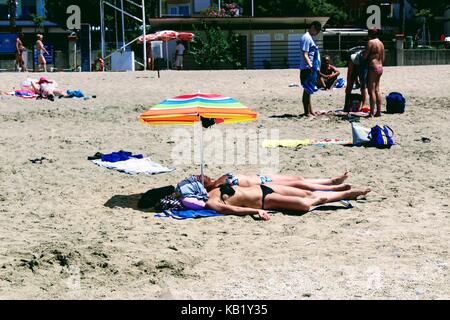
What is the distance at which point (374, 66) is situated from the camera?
43.9ft

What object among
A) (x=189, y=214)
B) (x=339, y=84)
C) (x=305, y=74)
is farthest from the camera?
(x=339, y=84)

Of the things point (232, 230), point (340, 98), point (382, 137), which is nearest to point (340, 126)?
point (382, 137)

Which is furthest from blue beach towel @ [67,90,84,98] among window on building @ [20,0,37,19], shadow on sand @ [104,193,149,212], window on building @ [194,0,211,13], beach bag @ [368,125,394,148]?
window on building @ [20,0,37,19]

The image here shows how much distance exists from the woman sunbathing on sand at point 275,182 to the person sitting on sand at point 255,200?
77mm

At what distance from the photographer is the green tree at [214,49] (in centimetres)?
3253

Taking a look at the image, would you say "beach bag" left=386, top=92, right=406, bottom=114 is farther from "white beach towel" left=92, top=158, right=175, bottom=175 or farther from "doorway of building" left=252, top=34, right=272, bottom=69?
"doorway of building" left=252, top=34, right=272, bottom=69

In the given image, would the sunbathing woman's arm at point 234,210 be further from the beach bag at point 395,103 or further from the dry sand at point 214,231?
the beach bag at point 395,103

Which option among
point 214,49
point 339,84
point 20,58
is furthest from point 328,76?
point 214,49

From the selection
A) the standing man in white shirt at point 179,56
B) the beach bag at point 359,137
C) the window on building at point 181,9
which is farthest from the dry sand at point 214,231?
the window on building at point 181,9

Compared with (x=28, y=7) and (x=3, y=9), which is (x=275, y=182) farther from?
(x=28, y=7)

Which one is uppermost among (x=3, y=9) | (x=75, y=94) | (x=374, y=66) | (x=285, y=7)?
(x=3, y=9)

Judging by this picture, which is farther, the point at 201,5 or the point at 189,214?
the point at 201,5

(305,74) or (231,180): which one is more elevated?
(305,74)

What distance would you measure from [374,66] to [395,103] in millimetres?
969
